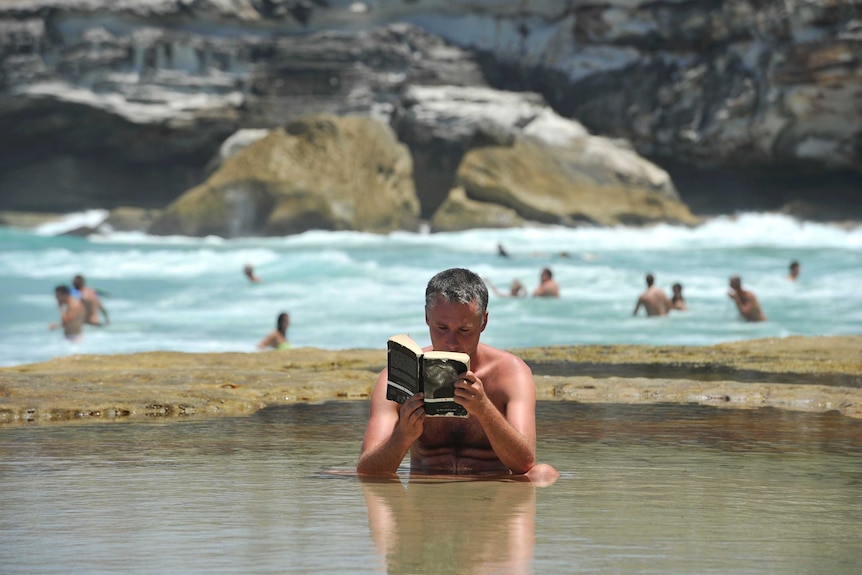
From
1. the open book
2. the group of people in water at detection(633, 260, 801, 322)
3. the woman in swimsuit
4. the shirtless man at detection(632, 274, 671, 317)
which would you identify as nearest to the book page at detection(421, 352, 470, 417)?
the open book

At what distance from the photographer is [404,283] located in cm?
→ 2484

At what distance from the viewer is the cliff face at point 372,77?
41.9 m

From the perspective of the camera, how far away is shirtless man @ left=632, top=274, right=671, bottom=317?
1789 cm

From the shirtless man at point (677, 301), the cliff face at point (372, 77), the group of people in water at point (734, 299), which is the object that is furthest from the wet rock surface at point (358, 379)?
the cliff face at point (372, 77)

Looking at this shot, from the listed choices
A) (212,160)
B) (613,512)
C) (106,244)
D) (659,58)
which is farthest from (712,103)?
(613,512)

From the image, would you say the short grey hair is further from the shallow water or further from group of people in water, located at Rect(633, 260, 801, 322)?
group of people in water, located at Rect(633, 260, 801, 322)

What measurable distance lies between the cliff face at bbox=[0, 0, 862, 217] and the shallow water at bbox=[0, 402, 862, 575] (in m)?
35.2

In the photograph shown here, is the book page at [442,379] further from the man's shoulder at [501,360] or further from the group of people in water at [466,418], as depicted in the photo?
the man's shoulder at [501,360]

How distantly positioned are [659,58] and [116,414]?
38.5 metres

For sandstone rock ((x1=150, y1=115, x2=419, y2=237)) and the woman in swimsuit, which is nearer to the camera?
the woman in swimsuit

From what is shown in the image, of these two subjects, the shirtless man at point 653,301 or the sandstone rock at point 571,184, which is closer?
the shirtless man at point 653,301

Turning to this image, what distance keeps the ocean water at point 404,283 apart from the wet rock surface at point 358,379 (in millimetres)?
4812

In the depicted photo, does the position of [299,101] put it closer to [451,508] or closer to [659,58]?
[659,58]

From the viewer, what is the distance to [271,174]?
3788cm
